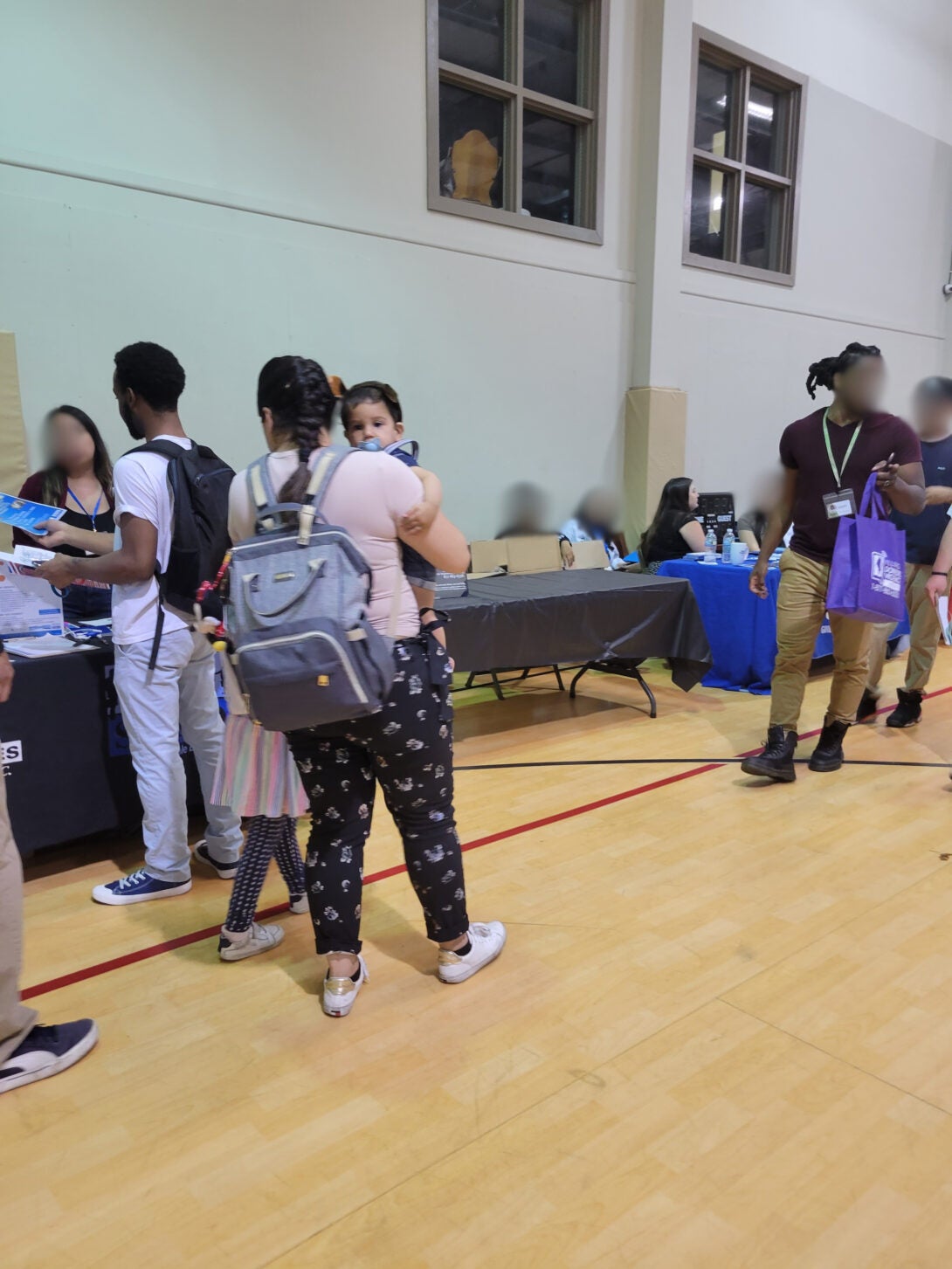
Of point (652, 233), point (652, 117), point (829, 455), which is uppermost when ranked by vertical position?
point (652, 117)

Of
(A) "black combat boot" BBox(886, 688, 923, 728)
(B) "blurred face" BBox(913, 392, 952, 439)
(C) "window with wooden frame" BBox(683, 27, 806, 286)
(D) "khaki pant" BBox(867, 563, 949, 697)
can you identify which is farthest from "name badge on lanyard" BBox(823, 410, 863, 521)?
(C) "window with wooden frame" BBox(683, 27, 806, 286)

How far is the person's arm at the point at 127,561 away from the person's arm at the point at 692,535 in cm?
350

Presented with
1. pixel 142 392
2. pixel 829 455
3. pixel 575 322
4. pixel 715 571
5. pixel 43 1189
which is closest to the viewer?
pixel 43 1189

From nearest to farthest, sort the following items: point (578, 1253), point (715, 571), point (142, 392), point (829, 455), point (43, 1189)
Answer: point (578, 1253), point (43, 1189), point (142, 392), point (829, 455), point (715, 571)

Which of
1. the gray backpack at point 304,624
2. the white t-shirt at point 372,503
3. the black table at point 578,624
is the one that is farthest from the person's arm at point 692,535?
the gray backpack at point 304,624

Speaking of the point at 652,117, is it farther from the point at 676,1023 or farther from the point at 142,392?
the point at 676,1023

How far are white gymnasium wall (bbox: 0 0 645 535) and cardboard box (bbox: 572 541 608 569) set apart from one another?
1.66 feet

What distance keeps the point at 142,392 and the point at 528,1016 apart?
1.66 metres

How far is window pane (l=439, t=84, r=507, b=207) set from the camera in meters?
4.92

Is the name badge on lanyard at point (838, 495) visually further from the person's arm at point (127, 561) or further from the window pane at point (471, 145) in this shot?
the window pane at point (471, 145)

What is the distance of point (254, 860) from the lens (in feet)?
6.20

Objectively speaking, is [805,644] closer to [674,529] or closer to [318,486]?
[674,529]

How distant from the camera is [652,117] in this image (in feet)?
18.4

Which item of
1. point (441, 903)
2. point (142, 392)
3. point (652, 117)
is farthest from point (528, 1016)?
point (652, 117)
